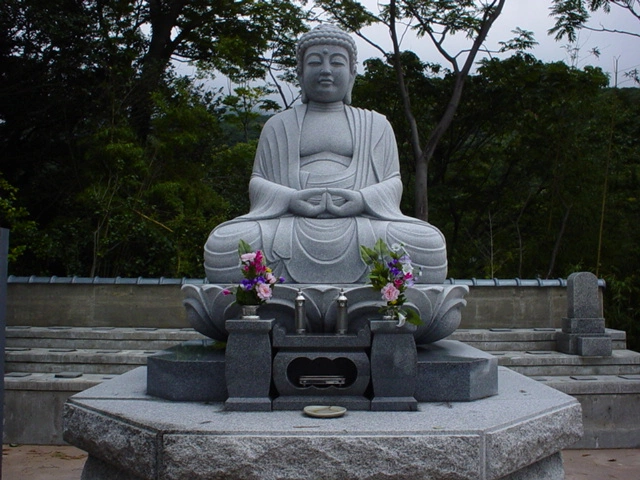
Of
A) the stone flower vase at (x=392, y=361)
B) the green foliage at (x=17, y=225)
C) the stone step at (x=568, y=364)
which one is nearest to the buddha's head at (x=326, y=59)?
the stone flower vase at (x=392, y=361)

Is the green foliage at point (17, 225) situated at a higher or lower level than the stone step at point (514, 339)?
higher

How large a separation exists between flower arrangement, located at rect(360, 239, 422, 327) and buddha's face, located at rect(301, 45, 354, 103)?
206 cm

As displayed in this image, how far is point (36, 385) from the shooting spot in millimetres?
5953

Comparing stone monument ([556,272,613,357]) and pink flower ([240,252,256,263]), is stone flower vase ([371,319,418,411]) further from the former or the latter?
stone monument ([556,272,613,357])

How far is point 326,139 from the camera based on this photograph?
5703mm

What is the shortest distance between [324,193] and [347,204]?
0.65ft

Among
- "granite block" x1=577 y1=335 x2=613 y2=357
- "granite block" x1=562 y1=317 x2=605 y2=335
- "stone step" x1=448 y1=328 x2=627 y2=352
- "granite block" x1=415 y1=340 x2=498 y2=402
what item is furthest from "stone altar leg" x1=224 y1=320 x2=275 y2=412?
"granite block" x1=562 y1=317 x2=605 y2=335

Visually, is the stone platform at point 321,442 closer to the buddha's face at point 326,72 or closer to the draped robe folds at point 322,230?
the draped robe folds at point 322,230

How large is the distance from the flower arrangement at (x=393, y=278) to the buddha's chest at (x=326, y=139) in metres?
1.72

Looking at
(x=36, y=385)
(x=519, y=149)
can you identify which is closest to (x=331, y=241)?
(x=36, y=385)

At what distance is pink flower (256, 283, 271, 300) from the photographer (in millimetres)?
3979

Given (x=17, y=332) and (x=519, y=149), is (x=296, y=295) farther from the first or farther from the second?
(x=519, y=149)

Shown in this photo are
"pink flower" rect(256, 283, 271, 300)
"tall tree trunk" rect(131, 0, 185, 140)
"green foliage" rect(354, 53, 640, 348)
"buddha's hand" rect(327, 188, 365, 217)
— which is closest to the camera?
"pink flower" rect(256, 283, 271, 300)

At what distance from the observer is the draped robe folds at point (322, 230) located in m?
4.91
